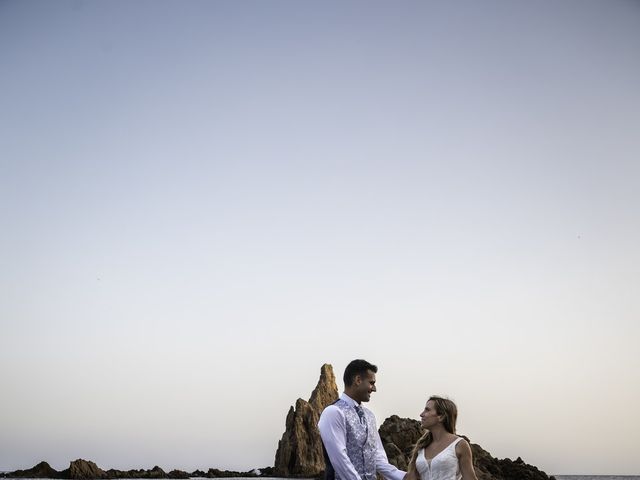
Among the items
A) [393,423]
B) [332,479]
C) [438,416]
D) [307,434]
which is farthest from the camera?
[307,434]

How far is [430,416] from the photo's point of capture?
8406 mm

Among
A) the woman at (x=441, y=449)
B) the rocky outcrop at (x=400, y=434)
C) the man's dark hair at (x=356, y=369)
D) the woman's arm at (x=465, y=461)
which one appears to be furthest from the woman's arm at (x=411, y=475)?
the rocky outcrop at (x=400, y=434)

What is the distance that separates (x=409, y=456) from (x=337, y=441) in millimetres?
55546

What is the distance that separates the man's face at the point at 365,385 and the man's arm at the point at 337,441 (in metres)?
0.33

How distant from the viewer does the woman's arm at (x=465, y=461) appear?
8.08 metres

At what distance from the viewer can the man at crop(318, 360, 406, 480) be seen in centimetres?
783

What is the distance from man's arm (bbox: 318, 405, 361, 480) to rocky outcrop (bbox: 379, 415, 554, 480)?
45170 millimetres


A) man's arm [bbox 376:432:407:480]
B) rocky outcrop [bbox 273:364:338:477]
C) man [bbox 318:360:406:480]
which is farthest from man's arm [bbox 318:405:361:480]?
rocky outcrop [bbox 273:364:338:477]

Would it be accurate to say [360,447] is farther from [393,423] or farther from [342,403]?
[393,423]

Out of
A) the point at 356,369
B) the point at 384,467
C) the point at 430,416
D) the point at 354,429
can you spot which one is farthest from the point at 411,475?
the point at 356,369

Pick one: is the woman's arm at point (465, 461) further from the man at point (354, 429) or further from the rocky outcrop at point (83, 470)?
the rocky outcrop at point (83, 470)

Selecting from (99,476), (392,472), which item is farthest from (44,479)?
(392,472)

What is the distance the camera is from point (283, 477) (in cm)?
10994

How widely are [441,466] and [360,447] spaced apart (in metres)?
0.98
